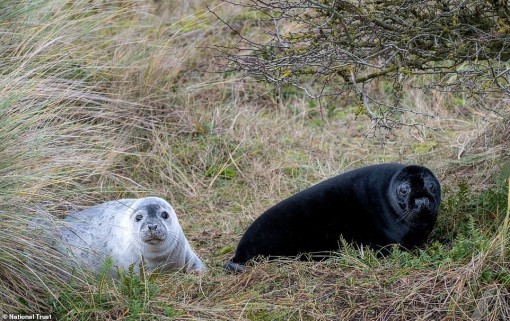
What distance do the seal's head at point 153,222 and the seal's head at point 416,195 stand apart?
1395mm

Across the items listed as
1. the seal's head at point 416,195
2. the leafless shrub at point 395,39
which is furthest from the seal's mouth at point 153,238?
the seal's head at point 416,195

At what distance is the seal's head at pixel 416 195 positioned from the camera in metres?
5.39

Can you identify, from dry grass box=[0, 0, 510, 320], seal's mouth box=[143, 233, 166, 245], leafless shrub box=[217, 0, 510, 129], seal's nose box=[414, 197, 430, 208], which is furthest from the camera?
seal's mouth box=[143, 233, 166, 245]

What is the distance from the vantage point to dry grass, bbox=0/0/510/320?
4527 mm

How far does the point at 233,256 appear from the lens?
612 centimetres

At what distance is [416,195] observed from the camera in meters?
5.39

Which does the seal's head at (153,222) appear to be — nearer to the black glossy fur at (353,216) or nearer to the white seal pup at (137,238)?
the white seal pup at (137,238)

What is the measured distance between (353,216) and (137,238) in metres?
1.36

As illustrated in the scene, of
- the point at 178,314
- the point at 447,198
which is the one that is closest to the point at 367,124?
the point at 447,198

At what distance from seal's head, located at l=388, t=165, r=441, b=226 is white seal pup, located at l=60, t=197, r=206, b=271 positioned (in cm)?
134

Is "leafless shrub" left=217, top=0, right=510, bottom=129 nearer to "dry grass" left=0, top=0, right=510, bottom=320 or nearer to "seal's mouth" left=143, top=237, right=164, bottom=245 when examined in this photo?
"dry grass" left=0, top=0, right=510, bottom=320

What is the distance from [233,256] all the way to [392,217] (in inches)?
47.3

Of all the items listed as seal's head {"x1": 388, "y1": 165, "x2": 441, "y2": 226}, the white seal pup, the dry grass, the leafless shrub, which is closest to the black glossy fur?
seal's head {"x1": 388, "y1": 165, "x2": 441, "y2": 226}

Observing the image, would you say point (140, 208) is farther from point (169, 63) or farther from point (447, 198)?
point (169, 63)
